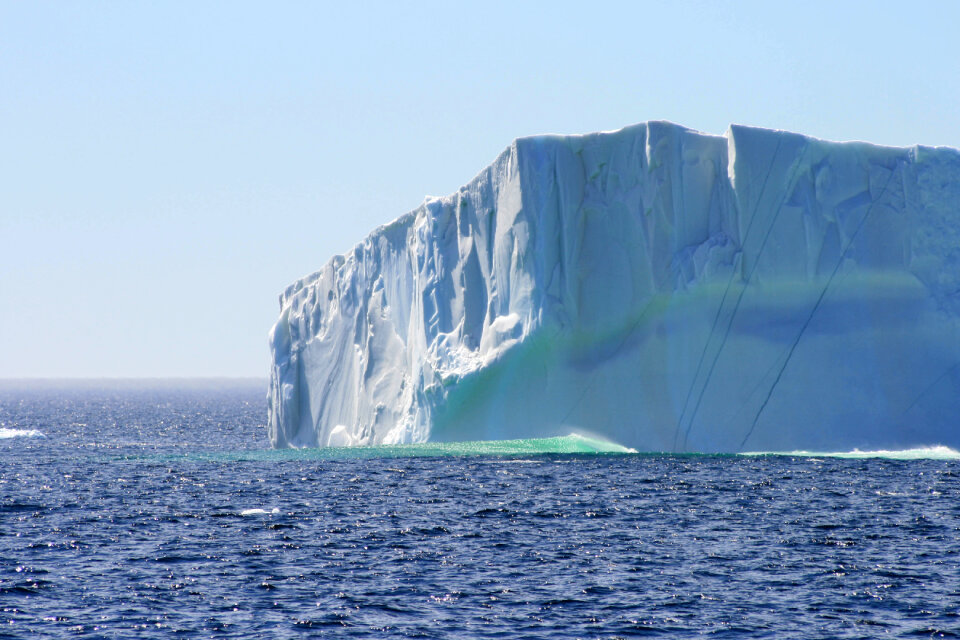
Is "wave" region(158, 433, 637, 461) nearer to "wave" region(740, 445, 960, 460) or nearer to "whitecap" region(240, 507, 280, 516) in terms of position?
"wave" region(740, 445, 960, 460)

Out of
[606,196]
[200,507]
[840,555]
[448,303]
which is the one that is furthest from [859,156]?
[200,507]

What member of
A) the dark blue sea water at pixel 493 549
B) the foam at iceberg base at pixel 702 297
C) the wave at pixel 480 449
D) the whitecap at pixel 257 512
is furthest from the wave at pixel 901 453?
the whitecap at pixel 257 512

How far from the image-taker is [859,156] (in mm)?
28891

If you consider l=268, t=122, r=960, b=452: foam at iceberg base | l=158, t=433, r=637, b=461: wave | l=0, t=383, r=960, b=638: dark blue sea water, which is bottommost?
l=0, t=383, r=960, b=638: dark blue sea water

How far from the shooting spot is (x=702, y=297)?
2870 centimetres

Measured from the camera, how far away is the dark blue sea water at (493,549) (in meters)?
14.3

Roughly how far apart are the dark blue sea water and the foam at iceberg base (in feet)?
3.91

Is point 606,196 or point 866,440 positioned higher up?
point 606,196

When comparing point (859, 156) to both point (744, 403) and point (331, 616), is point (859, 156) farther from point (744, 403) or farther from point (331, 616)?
point (331, 616)

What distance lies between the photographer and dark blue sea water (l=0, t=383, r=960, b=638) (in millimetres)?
14320

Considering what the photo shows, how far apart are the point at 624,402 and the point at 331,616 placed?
15576 millimetres

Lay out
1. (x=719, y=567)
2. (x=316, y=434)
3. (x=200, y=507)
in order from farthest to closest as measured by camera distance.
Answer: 1. (x=316, y=434)
2. (x=200, y=507)
3. (x=719, y=567)

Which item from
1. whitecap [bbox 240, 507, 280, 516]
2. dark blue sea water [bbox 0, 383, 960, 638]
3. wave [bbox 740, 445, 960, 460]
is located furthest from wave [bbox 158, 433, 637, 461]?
whitecap [bbox 240, 507, 280, 516]

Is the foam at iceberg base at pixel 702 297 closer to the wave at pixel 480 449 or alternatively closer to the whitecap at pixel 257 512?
the wave at pixel 480 449
